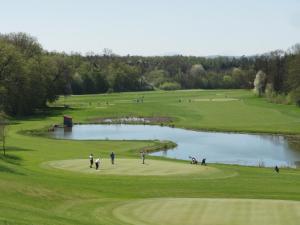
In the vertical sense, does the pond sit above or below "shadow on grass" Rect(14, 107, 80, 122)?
below

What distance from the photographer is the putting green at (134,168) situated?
50.7m

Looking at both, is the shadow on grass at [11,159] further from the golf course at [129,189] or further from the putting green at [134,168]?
the putting green at [134,168]

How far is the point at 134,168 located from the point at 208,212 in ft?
65.3

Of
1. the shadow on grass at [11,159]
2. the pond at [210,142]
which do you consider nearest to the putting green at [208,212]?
the shadow on grass at [11,159]

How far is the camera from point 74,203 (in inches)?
1422

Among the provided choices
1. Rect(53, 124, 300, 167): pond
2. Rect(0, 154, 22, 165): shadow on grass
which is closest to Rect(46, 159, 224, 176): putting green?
Rect(0, 154, 22, 165): shadow on grass

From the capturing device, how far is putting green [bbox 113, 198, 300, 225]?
1225 inches

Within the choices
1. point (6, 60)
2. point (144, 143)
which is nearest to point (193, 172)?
point (144, 143)

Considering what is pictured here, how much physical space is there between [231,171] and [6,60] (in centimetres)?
6959

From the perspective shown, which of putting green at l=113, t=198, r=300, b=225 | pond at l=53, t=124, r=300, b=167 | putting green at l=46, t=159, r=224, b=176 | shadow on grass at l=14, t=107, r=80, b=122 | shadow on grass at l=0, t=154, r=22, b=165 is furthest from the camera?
shadow on grass at l=14, t=107, r=80, b=122

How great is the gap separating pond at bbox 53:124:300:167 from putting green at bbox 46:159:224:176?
13105mm

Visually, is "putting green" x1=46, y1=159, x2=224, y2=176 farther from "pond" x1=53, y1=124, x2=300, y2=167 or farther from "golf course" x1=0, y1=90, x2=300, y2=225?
"pond" x1=53, y1=124, x2=300, y2=167

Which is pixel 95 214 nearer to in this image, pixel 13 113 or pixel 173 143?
pixel 173 143

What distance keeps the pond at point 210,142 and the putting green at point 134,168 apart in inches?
516
